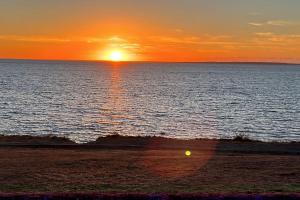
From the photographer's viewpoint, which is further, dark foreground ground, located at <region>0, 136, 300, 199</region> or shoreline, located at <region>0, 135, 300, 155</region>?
shoreline, located at <region>0, 135, 300, 155</region>

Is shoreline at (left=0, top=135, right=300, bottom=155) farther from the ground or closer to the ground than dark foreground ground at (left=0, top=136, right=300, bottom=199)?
closer to the ground

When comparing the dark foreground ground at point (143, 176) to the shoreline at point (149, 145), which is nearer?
the dark foreground ground at point (143, 176)

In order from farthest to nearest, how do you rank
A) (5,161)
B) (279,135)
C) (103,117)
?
(103,117) → (279,135) → (5,161)

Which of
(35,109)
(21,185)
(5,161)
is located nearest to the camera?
(21,185)

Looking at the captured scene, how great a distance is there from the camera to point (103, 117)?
6359cm

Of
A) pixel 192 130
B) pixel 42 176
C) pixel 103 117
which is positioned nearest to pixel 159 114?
pixel 103 117

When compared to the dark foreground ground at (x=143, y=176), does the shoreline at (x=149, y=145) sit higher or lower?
lower

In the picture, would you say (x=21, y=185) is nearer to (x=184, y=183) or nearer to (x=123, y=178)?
(x=123, y=178)

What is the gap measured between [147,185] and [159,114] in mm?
50764

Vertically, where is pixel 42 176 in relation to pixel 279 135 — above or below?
above

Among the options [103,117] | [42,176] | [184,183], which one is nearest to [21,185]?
[42,176]

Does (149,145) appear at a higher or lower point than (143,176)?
lower

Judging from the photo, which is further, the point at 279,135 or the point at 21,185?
the point at 279,135

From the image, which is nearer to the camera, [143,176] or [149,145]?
[143,176]
